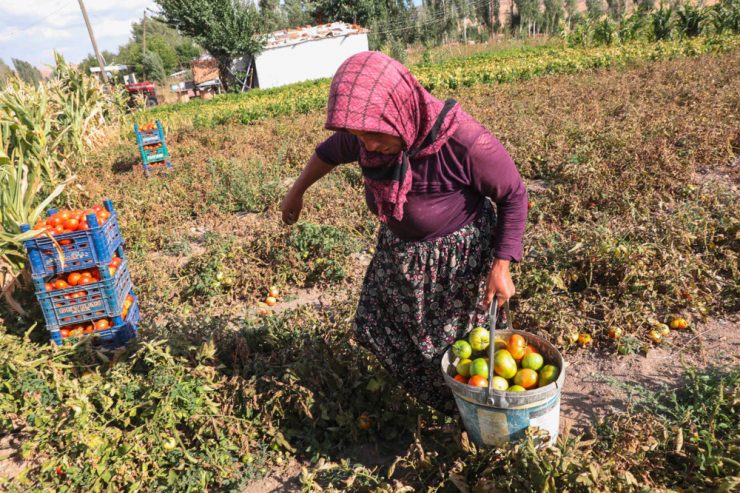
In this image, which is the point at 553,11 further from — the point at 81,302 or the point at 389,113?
the point at 389,113

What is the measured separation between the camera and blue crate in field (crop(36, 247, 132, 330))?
3266 mm

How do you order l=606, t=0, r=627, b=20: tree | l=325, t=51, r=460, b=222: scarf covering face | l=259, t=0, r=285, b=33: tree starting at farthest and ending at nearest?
l=259, t=0, r=285, b=33: tree
l=606, t=0, r=627, b=20: tree
l=325, t=51, r=460, b=222: scarf covering face

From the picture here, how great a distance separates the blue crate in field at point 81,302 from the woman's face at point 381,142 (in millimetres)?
2457

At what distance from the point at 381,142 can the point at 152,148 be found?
7178mm

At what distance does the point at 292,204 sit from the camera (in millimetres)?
2420

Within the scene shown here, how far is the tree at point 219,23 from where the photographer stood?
2644 centimetres

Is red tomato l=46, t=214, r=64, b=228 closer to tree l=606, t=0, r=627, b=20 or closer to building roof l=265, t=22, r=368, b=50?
building roof l=265, t=22, r=368, b=50

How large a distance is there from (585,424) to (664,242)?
6.00 feet

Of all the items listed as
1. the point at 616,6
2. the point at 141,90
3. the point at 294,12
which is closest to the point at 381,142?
the point at 141,90

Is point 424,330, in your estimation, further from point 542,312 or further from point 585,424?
point 542,312

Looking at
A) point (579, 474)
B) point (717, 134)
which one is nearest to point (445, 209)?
point (579, 474)

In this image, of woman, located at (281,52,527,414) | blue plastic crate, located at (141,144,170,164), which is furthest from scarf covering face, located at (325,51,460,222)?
blue plastic crate, located at (141,144,170,164)

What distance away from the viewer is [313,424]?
99.2 inches

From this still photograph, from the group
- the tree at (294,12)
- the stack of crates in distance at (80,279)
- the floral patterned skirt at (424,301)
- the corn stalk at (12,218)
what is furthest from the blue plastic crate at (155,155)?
the tree at (294,12)
